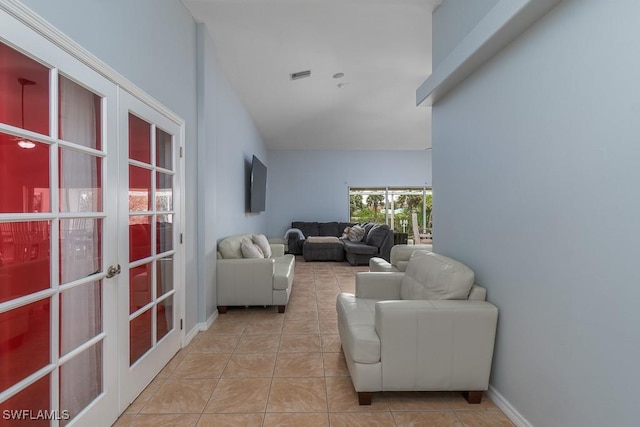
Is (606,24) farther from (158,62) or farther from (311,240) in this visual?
(311,240)

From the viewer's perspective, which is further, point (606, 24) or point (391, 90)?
point (391, 90)

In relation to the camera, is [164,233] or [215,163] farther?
[215,163]

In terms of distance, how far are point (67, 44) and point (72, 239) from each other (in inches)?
35.3

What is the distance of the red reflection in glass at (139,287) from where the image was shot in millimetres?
1886

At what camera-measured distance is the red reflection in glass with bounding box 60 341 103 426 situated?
4.55ft

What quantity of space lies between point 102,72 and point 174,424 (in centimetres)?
196

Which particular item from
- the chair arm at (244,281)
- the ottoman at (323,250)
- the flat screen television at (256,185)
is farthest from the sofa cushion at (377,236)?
the chair arm at (244,281)

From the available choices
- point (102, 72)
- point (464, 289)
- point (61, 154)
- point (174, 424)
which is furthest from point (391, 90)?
point (174, 424)

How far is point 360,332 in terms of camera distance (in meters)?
1.86

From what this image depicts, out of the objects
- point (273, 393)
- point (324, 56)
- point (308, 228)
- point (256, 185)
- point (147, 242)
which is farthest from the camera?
point (308, 228)

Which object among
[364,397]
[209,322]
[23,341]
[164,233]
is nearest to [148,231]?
[164,233]

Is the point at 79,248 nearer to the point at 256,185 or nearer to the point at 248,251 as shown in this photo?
the point at 248,251

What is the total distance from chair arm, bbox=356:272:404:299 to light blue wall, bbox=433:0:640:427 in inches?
30.3

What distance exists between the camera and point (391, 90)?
4.98 meters
